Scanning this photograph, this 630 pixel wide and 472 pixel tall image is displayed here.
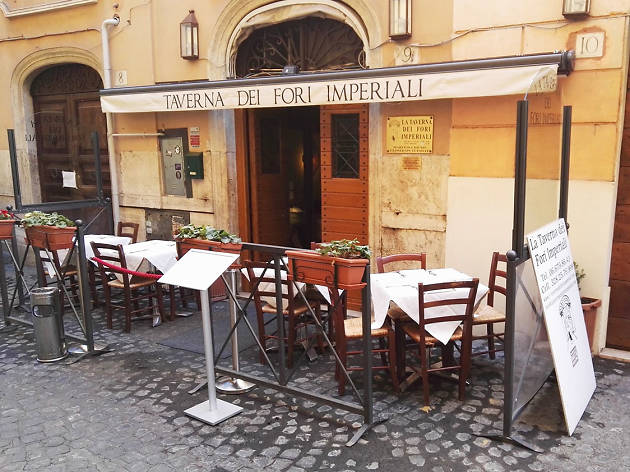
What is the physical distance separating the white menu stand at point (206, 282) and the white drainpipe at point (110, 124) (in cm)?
479

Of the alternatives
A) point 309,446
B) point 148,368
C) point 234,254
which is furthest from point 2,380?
point 309,446

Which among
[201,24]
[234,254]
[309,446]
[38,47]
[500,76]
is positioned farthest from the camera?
[38,47]

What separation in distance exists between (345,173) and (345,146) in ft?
1.07

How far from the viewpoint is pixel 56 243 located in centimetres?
562

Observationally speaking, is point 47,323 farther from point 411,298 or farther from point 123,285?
point 411,298

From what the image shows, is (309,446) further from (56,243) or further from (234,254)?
(56,243)

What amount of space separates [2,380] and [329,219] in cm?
388

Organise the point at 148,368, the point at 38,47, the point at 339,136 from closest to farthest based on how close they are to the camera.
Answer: the point at 148,368 → the point at 339,136 → the point at 38,47

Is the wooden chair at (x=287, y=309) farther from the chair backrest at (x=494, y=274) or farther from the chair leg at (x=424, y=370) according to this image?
the chair backrest at (x=494, y=274)

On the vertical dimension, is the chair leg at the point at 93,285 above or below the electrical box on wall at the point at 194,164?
below

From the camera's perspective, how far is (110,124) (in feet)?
28.1

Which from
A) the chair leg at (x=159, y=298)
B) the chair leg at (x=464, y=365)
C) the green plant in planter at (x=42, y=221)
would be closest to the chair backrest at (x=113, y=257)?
the chair leg at (x=159, y=298)

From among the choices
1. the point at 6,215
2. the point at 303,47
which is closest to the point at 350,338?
the point at 303,47

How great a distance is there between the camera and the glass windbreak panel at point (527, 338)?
3820mm
